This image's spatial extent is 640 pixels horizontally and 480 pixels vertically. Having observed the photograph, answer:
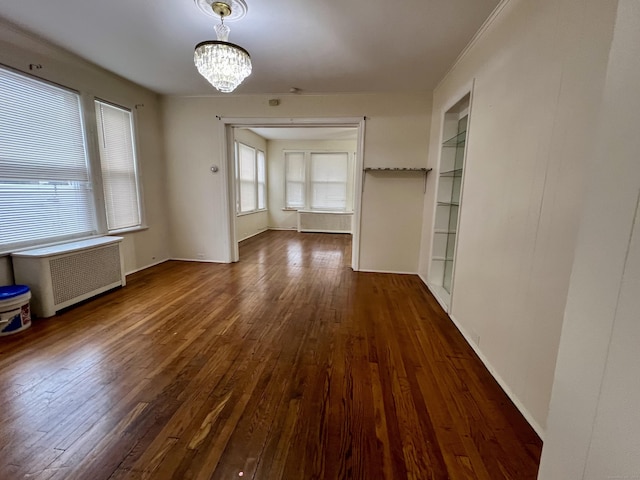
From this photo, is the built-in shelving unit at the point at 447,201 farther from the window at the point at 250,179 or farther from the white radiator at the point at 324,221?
the window at the point at 250,179

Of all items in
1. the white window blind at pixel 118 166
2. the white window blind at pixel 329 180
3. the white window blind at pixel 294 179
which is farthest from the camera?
the white window blind at pixel 294 179

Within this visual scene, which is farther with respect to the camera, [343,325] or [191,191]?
[191,191]

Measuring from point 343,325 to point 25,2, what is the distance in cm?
363

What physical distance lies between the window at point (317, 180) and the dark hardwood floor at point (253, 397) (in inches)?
213

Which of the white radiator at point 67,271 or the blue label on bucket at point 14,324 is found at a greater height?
the white radiator at point 67,271

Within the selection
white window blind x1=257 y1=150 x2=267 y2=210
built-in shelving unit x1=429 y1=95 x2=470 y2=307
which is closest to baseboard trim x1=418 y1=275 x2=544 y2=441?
built-in shelving unit x1=429 y1=95 x2=470 y2=307

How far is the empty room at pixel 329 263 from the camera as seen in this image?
0.86 metres

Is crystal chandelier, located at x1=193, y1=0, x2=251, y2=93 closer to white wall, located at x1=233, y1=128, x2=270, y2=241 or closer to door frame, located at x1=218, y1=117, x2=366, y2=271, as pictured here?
door frame, located at x1=218, y1=117, x2=366, y2=271

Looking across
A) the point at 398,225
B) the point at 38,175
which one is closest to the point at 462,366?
the point at 398,225

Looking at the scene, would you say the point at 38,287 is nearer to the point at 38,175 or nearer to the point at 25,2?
the point at 38,175

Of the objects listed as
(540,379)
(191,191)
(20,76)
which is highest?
(20,76)

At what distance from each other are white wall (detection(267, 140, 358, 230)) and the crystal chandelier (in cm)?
582

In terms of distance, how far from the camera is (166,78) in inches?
144

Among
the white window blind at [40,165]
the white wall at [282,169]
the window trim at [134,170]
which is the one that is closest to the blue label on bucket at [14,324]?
the white window blind at [40,165]
